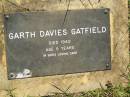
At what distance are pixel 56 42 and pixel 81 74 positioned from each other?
1.08ft

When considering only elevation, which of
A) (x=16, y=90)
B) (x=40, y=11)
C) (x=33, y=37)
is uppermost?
(x=40, y=11)

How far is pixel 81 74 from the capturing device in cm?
289

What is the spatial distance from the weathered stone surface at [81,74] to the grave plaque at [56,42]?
0.04 meters

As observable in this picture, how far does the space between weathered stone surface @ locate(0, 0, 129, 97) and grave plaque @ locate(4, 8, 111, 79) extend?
0.13 feet

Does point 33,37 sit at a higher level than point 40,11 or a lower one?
lower

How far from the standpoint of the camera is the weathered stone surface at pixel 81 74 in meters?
2.72

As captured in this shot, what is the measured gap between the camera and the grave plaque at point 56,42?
2697mm

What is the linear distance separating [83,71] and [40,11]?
58 cm

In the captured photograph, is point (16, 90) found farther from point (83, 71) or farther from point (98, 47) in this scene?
point (98, 47)

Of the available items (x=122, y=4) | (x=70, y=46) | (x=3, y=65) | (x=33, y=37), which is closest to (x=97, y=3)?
(x=122, y=4)

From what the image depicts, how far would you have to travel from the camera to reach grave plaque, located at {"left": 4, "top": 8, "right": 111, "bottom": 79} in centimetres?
270

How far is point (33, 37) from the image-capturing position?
2732 mm

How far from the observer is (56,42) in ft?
9.16

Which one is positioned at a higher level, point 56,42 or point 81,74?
point 56,42
